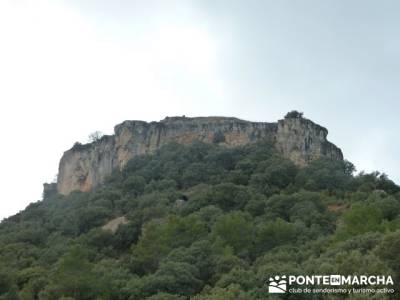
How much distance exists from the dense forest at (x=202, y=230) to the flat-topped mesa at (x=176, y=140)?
4448mm

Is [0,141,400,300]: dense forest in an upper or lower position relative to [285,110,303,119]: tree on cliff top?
lower

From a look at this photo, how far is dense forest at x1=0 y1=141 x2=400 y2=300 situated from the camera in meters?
31.4

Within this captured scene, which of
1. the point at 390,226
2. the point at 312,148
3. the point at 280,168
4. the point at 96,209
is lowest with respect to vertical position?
the point at 390,226

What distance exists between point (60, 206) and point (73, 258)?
37.5m

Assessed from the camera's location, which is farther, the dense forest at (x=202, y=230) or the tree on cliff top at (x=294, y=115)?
the tree on cliff top at (x=294, y=115)

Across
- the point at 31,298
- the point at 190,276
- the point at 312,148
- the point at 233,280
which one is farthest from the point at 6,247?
the point at 312,148

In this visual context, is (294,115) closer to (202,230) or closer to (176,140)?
(176,140)

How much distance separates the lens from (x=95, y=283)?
116ft

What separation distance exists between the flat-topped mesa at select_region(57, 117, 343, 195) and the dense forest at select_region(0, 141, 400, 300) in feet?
14.6

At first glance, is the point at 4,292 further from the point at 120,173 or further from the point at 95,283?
the point at 120,173

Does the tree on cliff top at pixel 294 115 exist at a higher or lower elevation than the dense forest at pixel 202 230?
higher

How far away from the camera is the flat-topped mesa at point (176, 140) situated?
7744 centimetres

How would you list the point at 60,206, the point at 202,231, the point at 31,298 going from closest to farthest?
the point at 31,298
the point at 202,231
the point at 60,206

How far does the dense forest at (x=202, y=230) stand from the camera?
1237 inches
